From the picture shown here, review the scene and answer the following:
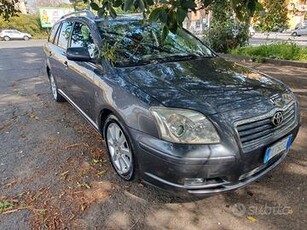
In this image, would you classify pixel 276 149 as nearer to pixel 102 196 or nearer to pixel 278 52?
pixel 102 196

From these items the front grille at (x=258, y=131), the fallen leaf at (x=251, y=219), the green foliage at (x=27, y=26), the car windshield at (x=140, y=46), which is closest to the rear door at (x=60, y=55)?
the car windshield at (x=140, y=46)

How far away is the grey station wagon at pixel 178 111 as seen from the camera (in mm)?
2207

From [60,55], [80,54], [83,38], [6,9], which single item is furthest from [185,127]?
[6,9]

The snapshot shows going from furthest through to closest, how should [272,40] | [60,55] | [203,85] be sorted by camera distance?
[272,40] < [60,55] < [203,85]

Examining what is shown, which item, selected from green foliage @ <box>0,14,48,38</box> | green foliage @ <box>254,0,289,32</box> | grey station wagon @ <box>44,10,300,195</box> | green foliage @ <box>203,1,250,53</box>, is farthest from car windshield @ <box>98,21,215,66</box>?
green foliage @ <box>0,14,48,38</box>

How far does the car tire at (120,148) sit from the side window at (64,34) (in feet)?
6.43

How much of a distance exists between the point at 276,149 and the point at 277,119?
27cm

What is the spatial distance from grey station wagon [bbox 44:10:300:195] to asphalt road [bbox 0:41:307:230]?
0.29 m

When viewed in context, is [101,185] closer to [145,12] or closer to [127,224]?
[127,224]

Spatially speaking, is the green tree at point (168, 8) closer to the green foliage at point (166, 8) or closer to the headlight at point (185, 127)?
the green foliage at point (166, 8)

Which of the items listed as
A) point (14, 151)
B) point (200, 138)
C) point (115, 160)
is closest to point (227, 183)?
point (200, 138)

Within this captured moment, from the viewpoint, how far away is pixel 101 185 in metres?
2.95

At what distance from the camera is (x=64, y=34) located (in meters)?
4.53

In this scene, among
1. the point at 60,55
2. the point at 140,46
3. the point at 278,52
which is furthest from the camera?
the point at 278,52
